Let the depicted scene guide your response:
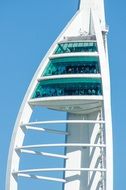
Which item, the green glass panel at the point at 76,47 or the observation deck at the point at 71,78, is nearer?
the observation deck at the point at 71,78

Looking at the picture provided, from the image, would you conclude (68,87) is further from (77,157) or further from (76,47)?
(77,157)

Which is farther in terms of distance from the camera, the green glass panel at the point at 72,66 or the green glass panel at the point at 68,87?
the green glass panel at the point at 72,66

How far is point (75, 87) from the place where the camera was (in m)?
83.7

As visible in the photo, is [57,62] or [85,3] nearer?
[57,62]

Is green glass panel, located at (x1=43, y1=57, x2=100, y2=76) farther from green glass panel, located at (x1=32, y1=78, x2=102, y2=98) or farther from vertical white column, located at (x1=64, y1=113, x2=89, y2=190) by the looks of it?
vertical white column, located at (x1=64, y1=113, x2=89, y2=190)

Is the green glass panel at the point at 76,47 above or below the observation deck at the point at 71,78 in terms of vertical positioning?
above

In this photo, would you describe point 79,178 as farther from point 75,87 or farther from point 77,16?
point 77,16

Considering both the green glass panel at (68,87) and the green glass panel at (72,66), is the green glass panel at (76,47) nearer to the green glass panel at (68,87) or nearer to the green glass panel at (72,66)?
the green glass panel at (72,66)

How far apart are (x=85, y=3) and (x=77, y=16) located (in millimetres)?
2429

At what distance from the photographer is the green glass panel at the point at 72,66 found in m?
83.4

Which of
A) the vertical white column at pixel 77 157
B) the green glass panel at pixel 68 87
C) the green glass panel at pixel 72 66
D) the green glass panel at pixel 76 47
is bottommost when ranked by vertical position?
the vertical white column at pixel 77 157

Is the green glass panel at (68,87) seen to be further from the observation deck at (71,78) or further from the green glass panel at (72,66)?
the green glass panel at (72,66)

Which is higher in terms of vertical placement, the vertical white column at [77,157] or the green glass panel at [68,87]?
the green glass panel at [68,87]

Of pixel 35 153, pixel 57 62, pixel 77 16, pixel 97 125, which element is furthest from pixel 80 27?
pixel 35 153
